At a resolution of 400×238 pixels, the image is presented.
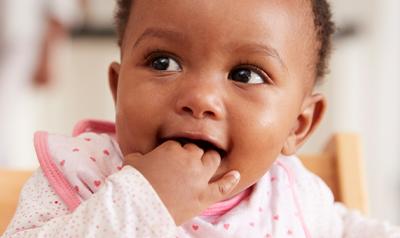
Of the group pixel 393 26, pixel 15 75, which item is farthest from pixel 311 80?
pixel 393 26

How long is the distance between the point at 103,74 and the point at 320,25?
86.3 inches

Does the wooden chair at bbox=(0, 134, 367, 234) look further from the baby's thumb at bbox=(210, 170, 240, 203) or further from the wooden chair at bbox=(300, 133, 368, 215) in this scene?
the baby's thumb at bbox=(210, 170, 240, 203)

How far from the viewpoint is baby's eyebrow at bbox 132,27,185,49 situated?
2.36 feet

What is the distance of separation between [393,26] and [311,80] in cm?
191

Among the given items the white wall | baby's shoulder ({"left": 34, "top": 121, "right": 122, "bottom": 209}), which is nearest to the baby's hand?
baby's shoulder ({"left": 34, "top": 121, "right": 122, "bottom": 209})

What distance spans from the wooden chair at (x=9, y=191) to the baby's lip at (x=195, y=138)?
331 millimetres

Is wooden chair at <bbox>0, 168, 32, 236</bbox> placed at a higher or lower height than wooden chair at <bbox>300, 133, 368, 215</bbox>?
lower

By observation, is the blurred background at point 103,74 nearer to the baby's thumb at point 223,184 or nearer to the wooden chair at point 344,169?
the wooden chair at point 344,169

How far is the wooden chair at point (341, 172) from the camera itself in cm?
97

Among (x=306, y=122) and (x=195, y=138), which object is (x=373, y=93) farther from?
(x=195, y=138)

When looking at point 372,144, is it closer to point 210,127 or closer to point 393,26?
point 393,26

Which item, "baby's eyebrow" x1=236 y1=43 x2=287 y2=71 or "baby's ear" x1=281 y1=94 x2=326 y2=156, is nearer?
"baby's eyebrow" x1=236 y1=43 x2=287 y2=71

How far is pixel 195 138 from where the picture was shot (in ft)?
2.25

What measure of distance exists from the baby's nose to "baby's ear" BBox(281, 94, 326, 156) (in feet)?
0.58
